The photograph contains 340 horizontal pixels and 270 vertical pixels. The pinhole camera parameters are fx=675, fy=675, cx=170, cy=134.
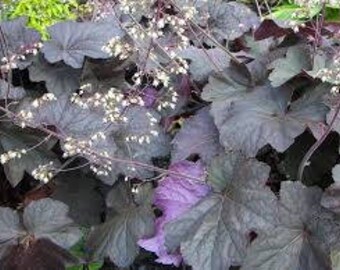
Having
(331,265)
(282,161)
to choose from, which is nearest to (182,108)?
(282,161)

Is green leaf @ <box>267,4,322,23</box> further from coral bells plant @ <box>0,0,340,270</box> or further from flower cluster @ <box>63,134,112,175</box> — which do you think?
flower cluster @ <box>63,134,112,175</box>

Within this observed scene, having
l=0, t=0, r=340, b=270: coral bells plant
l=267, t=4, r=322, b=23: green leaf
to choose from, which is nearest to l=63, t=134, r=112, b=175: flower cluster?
l=0, t=0, r=340, b=270: coral bells plant

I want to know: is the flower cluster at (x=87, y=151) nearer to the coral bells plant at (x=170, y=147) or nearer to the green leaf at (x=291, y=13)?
the coral bells plant at (x=170, y=147)

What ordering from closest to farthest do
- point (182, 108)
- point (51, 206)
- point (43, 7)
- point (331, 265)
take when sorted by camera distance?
point (331, 265), point (51, 206), point (182, 108), point (43, 7)

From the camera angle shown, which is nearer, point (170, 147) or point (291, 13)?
point (170, 147)

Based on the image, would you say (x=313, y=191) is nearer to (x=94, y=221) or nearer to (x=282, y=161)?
→ (x=282, y=161)

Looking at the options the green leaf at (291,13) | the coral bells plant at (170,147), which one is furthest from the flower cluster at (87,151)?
the green leaf at (291,13)

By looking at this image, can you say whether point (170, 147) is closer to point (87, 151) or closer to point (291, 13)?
point (87, 151)

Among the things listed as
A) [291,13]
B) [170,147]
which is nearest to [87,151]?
[170,147]
